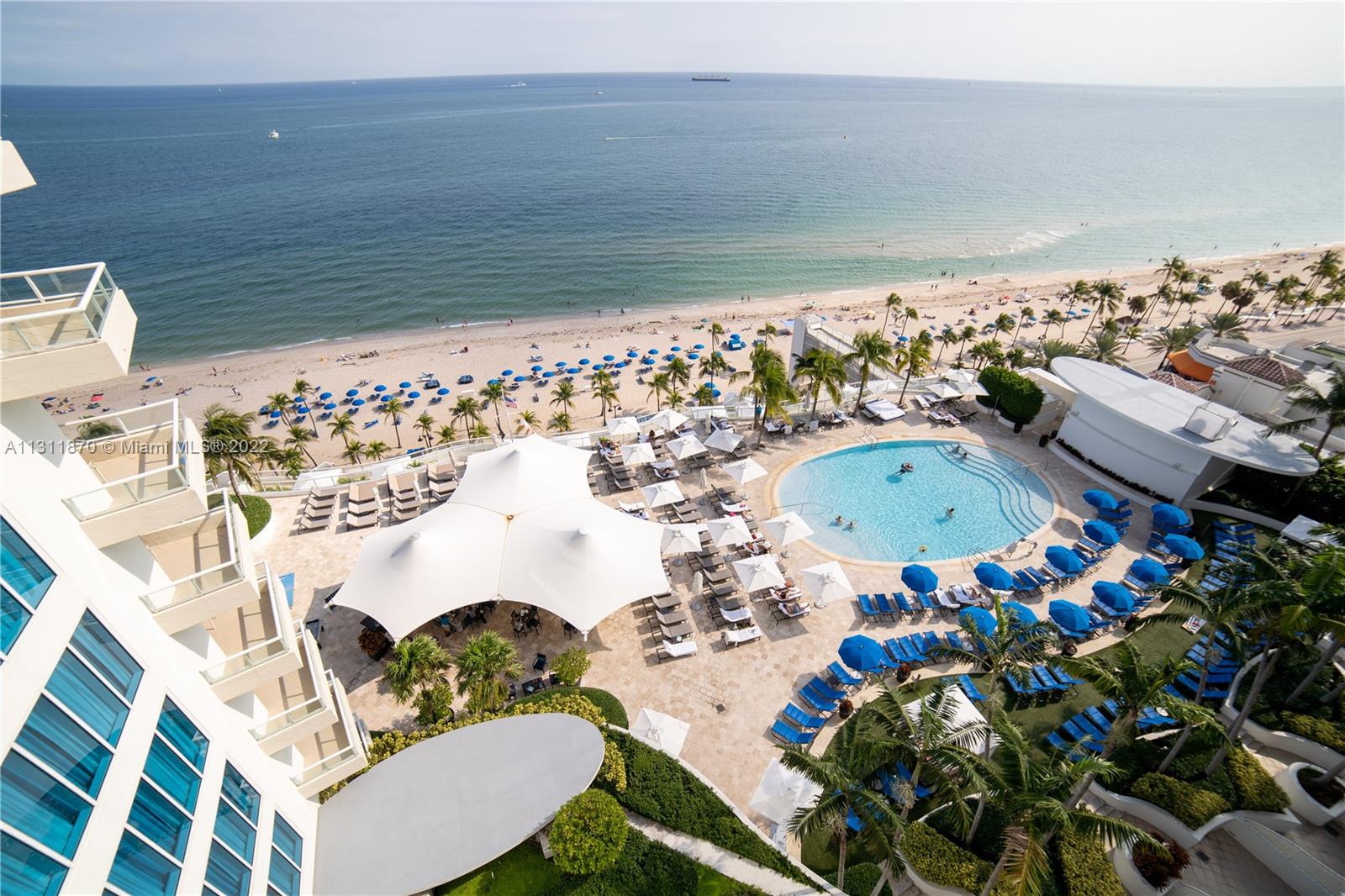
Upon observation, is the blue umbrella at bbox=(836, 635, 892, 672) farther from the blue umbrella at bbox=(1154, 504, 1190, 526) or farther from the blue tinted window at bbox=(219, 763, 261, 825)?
the blue umbrella at bbox=(1154, 504, 1190, 526)

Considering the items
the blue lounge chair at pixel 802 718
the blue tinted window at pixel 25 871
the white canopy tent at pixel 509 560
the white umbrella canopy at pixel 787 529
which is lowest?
the blue lounge chair at pixel 802 718

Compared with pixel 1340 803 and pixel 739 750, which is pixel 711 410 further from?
pixel 1340 803

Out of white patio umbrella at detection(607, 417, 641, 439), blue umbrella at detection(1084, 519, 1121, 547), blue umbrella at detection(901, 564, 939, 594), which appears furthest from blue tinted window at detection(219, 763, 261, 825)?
blue umbrella at detection(1084, 519, 1121, 547)

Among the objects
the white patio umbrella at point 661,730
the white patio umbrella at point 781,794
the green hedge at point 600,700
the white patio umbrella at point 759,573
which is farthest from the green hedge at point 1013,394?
the green hedge at point 600,700

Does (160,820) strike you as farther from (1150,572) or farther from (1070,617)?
(1150,572)

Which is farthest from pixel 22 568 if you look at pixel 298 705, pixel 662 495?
pixel 662 495

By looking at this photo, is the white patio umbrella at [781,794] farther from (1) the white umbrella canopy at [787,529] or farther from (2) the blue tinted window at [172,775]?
(2) the blue tinted window at [172,775]
